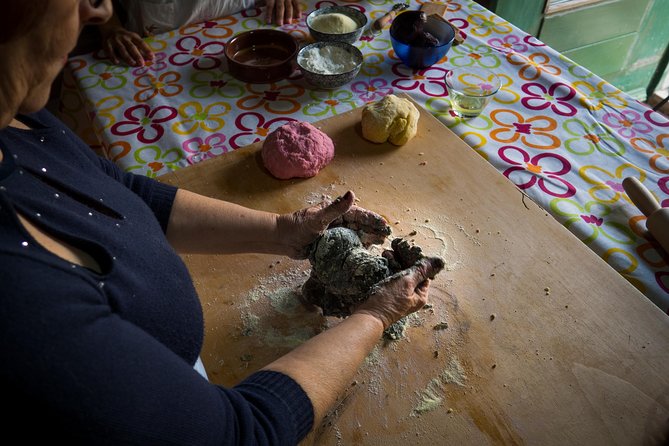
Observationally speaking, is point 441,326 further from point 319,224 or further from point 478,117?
point 478,117

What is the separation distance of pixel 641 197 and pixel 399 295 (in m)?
0.74

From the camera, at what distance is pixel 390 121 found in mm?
1406

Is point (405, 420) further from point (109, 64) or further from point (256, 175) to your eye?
point (109, 64)

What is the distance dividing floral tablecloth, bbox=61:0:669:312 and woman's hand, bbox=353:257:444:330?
1.69 feet

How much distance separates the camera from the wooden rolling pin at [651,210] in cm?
113

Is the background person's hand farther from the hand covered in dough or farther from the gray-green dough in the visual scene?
the gray-green dough

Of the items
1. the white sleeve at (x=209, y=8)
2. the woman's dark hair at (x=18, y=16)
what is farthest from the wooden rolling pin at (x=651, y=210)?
the white sleeve at (x=209, y=8)

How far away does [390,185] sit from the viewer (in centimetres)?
135

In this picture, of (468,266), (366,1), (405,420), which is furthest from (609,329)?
(366,1)

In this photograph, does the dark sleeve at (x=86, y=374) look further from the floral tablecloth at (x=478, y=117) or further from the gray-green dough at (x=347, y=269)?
the floral tablecloth at (x=478, y=117)

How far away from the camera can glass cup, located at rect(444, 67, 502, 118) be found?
1562mm

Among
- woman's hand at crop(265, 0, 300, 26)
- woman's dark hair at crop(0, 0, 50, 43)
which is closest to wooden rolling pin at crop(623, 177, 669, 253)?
woman's dark hair at crop(0, 0, 50, 43)

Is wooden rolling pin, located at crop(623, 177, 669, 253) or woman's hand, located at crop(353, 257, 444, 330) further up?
wooden rolling pin, located at crop(623, 177, 669, 253)

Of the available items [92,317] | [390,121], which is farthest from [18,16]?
[390,121]
